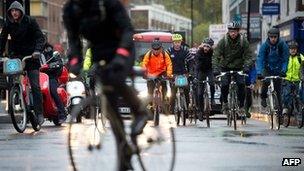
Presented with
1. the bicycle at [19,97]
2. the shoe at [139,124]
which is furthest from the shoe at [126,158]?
the bicycle at [19,97]

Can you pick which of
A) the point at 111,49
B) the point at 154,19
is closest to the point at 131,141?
the point at 111,49

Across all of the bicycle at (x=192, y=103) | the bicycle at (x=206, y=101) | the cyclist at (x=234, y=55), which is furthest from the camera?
the bicycle at (x=192, y=103)

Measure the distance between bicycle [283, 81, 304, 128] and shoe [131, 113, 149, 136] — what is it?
10.8 meters

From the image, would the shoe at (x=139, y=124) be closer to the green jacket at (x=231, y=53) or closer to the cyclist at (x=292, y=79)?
the green jacket at (x=231, y=53)

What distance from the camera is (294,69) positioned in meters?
20.8

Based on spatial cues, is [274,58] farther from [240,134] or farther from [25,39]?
[25,39]

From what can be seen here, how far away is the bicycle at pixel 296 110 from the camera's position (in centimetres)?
1819

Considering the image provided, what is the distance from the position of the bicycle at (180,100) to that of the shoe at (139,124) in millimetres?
10824

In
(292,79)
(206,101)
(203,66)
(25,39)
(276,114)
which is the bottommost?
(276,114)

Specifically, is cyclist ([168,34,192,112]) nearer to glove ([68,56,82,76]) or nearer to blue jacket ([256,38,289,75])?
blue jacket ([256,38,289,75])

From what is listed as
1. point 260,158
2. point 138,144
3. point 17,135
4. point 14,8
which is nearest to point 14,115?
point 17,135

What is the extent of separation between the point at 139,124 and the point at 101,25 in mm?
889

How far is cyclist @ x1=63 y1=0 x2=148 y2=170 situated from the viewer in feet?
23.7

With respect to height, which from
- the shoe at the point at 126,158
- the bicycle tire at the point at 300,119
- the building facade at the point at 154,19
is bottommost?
the bicycle tire at the point at 300,119
